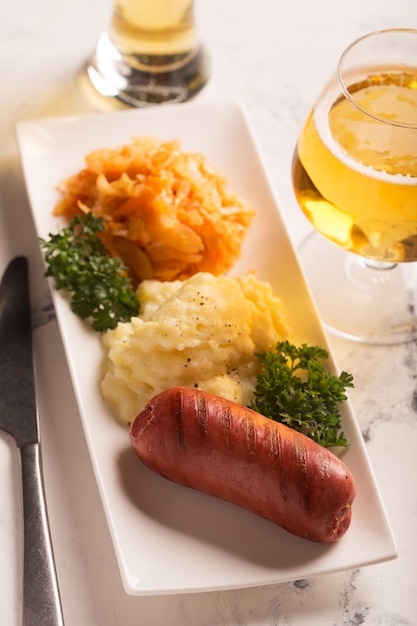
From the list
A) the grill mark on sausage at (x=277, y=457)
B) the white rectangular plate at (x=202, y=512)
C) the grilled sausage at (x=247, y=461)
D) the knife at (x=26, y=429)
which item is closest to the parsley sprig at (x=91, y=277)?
the white rectangular plate at (x=202, y=512)

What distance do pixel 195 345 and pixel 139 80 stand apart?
151cm

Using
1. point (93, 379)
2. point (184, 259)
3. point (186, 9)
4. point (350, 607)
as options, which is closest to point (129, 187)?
point (184, 259)

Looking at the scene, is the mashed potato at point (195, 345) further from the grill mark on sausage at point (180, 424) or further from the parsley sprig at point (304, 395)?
the grill mark on sausage at point (180, 424)

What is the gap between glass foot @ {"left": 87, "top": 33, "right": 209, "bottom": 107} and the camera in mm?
3512

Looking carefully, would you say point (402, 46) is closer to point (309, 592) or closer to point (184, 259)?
point (184, 259)

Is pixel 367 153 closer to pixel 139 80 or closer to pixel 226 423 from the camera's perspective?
pixel 226 423

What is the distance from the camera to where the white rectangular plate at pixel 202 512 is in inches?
84.3

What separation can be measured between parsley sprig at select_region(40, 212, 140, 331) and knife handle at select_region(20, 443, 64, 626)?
1.43 ft

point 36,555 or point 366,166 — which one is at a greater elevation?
point 366,166

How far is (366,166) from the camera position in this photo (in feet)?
7.62

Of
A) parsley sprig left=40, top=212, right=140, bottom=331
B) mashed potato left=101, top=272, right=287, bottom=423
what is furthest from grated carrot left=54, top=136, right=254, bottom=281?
mashed potato left=101, top=272, right=287, bottom=423

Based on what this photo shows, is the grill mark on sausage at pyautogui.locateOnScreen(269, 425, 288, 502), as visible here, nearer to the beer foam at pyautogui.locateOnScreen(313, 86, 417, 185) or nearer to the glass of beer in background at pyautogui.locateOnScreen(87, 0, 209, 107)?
the beer foam at pyautogui.locateOnScreen(313, 86, 417, 185)

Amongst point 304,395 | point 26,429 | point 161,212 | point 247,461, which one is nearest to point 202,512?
point 247,461

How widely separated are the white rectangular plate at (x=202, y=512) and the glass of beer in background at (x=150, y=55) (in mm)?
793
